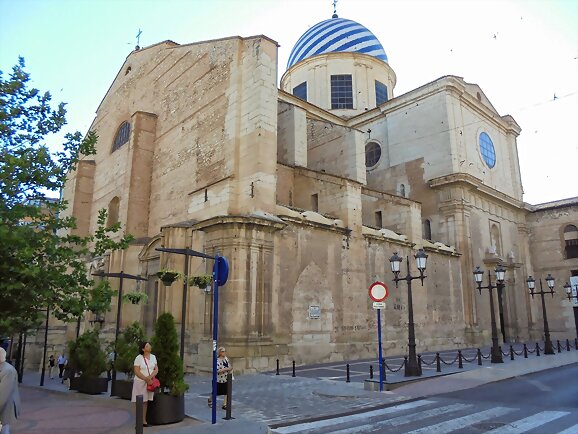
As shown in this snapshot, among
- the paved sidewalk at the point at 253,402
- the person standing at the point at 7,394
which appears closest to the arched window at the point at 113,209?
the paved sidewalk at the point at 253,402

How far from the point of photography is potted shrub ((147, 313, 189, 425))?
24.0ft

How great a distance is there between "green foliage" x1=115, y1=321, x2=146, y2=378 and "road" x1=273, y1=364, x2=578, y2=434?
12.7 ft

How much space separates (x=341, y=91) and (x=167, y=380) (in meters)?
31.3

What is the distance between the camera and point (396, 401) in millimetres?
9672

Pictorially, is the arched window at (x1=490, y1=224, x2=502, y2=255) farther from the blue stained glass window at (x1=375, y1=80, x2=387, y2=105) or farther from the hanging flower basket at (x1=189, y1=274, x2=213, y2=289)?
the hanging flower basket at (x1=189, y1=274, x2=213, y2=289)

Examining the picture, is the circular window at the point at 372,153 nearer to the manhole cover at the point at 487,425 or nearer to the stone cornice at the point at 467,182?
the stone cornice at the point at 467,182

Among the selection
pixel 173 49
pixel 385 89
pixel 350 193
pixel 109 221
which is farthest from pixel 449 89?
pixel 109 221

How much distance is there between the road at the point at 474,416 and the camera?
711cm

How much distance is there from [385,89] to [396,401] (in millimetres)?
31433

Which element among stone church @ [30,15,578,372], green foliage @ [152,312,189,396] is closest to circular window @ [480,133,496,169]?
stone church @ [30,15,578,372]

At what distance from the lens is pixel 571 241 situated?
3203cm

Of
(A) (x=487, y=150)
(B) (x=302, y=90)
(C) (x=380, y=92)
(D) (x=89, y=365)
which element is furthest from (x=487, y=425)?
(B) (x=302, y=90)

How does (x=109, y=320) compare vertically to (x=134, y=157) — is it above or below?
below

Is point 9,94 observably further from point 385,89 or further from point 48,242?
point 385,89
